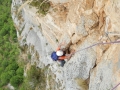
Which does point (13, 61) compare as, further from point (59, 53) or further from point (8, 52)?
point (59, 53)

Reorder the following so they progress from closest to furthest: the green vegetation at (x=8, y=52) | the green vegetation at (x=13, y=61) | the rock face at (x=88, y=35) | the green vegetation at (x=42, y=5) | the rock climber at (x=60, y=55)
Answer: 1. the rock face at (x=88, y=35)
2. the rock climber at (x=60, y=55)
3. the green vegetation at (x=42, y=5)
4. the green vegetation at (x=13, y=61)
5. the green vegetation at (x=8, y=52)

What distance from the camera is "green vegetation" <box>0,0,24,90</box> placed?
65.2 ft

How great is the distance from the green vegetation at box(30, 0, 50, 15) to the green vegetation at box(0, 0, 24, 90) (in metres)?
7.81

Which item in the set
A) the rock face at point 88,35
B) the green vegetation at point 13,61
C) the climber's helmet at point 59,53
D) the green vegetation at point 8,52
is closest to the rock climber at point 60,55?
the climber's helmet at point 59,53

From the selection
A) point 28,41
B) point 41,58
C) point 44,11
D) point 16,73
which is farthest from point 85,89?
point 16,73

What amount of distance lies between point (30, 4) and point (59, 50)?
169 inches

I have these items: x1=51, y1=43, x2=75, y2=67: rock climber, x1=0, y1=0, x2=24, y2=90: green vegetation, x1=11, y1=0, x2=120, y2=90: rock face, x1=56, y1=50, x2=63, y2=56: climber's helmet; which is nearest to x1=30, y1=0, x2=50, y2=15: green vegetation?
x1=11, y1=0, x2=120, y2=90: rock face

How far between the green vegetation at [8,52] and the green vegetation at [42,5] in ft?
25.6

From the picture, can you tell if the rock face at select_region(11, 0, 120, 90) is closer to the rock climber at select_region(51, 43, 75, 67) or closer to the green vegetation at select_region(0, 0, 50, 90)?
the rock climber at select_region(51, 43, 75, 67)

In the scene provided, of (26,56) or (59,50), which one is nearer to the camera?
(59,50)

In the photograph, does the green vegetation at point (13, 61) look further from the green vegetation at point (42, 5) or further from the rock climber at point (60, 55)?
the rock climber at point (60, 55)

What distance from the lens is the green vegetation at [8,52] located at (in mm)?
19878

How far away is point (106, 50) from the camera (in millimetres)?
8227

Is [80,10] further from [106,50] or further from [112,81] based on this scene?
[112,81]
